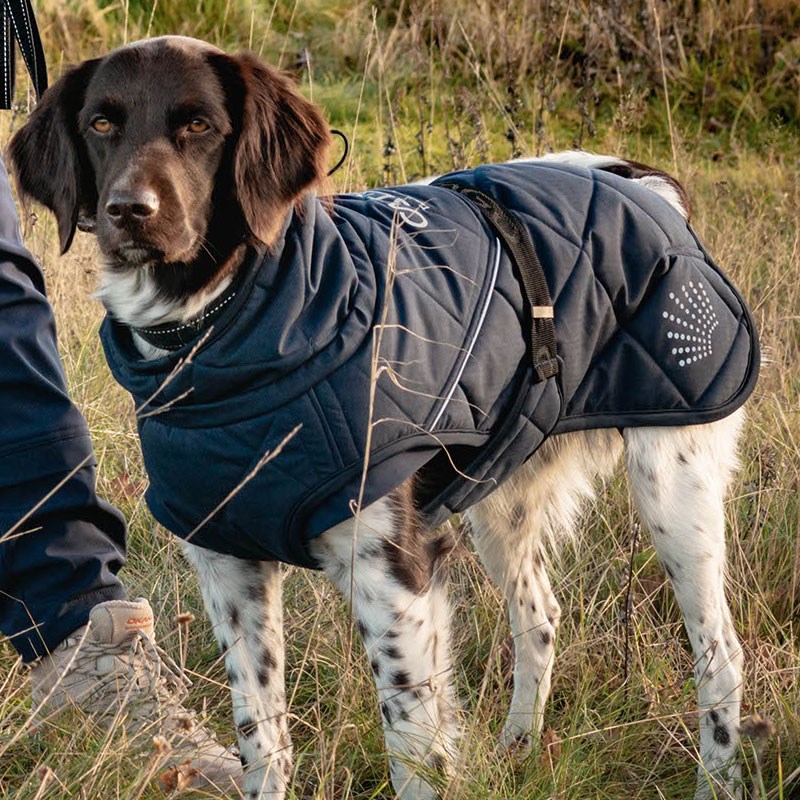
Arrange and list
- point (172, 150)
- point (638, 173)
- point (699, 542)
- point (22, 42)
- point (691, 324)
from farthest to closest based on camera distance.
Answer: point (638, 173), point (22, 42), point (699, 542), point (691, 324), point (172, 150)

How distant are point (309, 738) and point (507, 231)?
46.5 inches

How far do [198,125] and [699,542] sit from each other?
142 cm

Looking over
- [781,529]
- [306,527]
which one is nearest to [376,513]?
[306,527]

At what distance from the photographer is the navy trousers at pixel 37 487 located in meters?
2.54

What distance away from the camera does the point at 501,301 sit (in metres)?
2.35

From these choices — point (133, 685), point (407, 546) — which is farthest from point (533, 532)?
point (133, 685)

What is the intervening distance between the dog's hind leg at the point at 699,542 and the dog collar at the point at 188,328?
3.18 ft

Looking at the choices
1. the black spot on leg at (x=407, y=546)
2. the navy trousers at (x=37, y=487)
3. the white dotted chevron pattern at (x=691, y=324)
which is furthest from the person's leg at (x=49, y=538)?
the white dotted chevron pattern at (x=691, y=324)

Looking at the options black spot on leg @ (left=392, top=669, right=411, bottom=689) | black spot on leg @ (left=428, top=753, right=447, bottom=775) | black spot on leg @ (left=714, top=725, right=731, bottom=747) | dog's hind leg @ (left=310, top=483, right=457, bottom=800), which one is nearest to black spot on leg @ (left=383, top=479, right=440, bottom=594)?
dog's hind leg @ (left=310, top=483, right=457, bottom=800)

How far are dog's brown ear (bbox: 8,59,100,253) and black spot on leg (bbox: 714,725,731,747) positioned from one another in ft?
5.58

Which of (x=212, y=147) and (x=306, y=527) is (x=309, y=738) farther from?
(x=212, y=147)

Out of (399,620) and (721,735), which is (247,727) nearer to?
(399,620)

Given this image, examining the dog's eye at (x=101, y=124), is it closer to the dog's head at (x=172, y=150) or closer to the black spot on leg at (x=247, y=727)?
the dog's head at (x=172, y=150)

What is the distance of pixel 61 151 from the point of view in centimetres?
229
